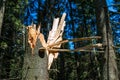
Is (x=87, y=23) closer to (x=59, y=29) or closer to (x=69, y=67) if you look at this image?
(x=69, y=67)

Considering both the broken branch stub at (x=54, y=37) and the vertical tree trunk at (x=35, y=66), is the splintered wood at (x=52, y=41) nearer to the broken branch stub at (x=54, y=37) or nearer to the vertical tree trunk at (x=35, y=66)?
the broken branch stub at (x=54, y=37)

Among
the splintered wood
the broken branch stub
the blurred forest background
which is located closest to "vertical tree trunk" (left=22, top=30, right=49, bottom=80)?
the splintered wood

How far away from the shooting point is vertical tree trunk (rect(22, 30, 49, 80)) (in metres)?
4.25

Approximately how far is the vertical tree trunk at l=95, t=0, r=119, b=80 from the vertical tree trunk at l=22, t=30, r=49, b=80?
2891 mm

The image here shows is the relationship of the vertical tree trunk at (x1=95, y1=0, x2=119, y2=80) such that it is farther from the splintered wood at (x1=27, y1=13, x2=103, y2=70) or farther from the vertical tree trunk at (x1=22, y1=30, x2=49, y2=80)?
the vertical tree trunk at (x1=22, y1=30, x2=49, y2=80)

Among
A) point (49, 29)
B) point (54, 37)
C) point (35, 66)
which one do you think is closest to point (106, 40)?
point (54, 37)

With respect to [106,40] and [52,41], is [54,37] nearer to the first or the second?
[52,41]

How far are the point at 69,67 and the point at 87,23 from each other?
428cm

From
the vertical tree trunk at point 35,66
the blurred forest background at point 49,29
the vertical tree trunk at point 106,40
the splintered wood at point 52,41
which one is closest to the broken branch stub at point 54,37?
the splintered wood at point 52,41

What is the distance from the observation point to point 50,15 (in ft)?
Result: 71.7

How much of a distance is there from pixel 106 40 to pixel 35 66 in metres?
3.20

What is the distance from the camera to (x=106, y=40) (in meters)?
7.09

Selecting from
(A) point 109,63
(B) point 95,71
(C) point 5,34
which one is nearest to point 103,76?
(A) point 109,63

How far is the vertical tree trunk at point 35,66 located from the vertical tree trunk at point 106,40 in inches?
114
